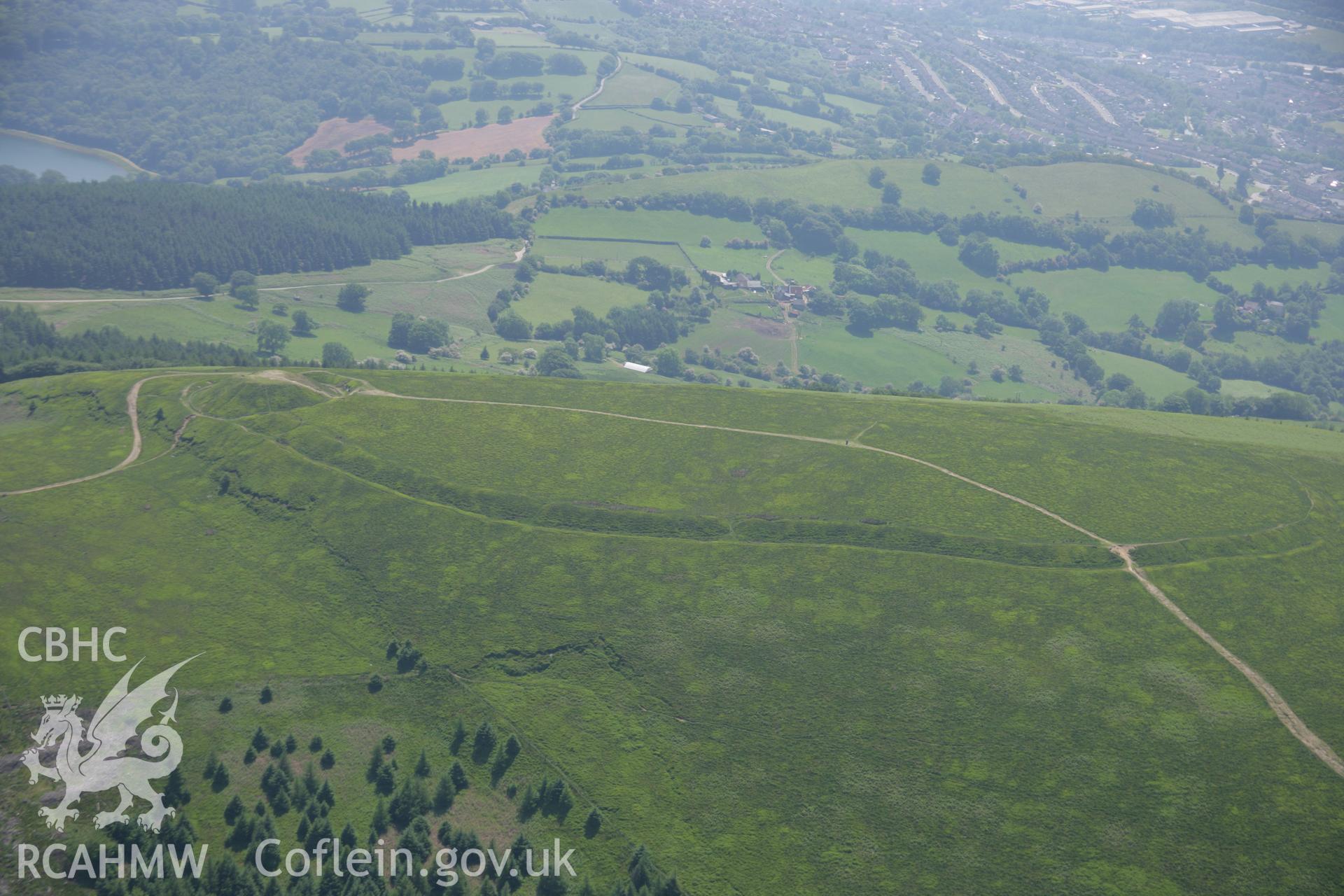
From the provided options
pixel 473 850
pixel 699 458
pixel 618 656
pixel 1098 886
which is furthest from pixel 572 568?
pixel 1098 886

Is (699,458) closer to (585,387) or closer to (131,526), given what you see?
(585,387)

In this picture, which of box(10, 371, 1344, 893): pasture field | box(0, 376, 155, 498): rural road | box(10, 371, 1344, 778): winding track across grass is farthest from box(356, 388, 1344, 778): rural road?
box(0, 376, 155, 498): rural road

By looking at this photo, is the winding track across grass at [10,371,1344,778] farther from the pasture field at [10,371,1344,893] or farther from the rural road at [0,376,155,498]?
the pasture field at [10,371,1344,893]

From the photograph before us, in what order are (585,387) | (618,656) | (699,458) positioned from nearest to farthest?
(618,656) < (699,458) < (585,387)

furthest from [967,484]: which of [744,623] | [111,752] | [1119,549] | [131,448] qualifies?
[131,448]

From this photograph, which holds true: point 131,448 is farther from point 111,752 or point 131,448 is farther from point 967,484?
point 967,484

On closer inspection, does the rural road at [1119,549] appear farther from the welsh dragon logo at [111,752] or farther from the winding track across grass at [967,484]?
the welsh dragon logo at [111,752]

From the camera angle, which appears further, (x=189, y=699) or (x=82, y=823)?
(x=189, y=699)
